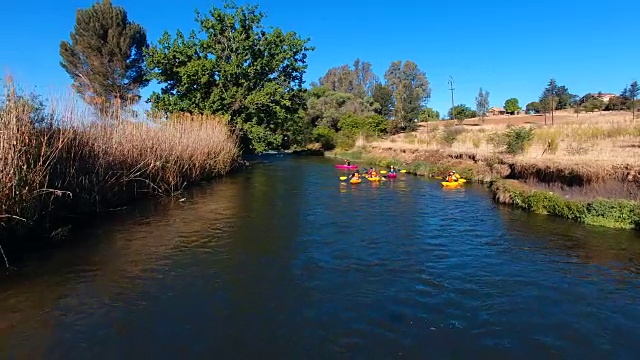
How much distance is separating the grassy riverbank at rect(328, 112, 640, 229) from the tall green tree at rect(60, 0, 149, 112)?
29566mm

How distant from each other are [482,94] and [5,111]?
10134 centimetres

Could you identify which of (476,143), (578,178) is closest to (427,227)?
(578,178)

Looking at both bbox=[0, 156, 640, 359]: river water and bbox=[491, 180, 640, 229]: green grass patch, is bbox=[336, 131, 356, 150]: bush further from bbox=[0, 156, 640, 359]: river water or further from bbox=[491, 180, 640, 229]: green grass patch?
bbox=[0, 156, 640, 359]: river water

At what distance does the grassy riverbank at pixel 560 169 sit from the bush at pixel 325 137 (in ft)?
80.5

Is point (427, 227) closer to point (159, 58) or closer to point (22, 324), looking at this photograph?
point (22, 324)

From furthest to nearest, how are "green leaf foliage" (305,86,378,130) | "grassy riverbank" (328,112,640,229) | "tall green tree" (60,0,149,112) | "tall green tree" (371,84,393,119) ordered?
"tall green tree" (371,84,393,119), "green leaf foliage" (305,86,378,130), "tall green tree" (60,0,149,112), "grassy riverbank" (328,112,640,229)

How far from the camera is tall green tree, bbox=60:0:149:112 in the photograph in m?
43.4

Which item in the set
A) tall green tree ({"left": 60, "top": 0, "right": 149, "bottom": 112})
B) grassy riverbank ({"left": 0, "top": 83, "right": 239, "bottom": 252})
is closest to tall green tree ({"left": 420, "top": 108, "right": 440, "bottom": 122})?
tall green tree ({"left": 60, "top": 0, "right": 149, "bottom": 112})

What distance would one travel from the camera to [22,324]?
286 inches

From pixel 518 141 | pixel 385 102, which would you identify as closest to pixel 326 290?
pixel 518 141

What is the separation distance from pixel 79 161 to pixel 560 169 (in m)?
18.0

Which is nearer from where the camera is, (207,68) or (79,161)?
(79,161)

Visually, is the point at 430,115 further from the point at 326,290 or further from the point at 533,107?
the point at 326,290

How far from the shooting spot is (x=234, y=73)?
1442 inches
